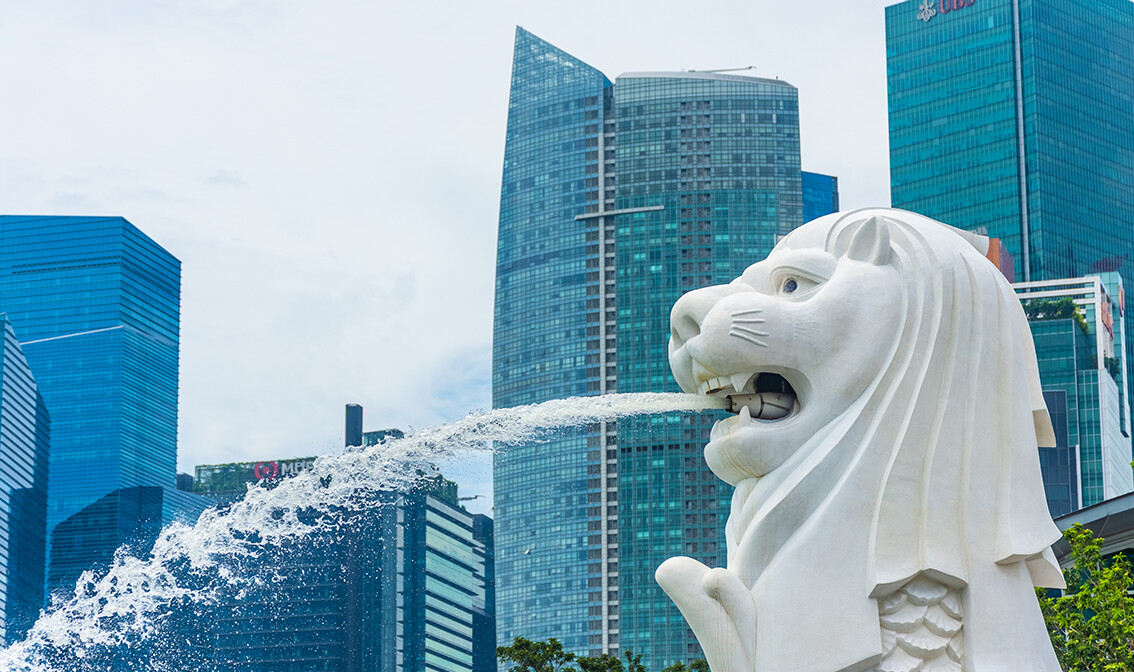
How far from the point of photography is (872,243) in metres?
11.6

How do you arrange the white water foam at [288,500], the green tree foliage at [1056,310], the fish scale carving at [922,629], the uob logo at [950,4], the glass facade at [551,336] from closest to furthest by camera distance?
1. the fish scale carving at [922,629]
2. the white water foam at [288,500]
3. the green tree foliage at [1056,310]
4. the glass facade at [551,336]
5. the uob logo at [950,4]

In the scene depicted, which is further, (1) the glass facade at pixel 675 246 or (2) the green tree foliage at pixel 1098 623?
(1) the glass facade at pixel 675 246

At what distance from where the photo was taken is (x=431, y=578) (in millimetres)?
111312

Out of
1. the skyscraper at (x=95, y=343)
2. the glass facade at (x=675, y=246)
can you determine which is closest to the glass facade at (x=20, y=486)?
the skyscraper at (x=95, y=343)

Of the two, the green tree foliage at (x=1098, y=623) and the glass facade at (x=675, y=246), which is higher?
the glass facade at (x=675, y=246)

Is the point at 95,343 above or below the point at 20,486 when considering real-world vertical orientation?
above

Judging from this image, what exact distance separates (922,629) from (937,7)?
107 meters

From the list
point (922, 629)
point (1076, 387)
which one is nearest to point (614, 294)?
point (1076, 387)

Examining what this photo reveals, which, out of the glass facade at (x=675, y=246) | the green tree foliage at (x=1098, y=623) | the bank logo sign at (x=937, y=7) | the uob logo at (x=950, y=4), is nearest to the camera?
the green tree foliage at (x=1098, y=623)

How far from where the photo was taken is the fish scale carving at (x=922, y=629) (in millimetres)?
11055

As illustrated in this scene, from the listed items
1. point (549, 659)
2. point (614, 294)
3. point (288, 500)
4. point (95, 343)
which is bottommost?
point (288, 500)

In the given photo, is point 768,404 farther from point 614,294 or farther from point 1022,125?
point 1022,125

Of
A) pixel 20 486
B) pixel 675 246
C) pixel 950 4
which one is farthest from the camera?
pixel 20 486

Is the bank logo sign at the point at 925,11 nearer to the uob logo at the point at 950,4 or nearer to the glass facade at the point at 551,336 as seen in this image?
the uob logo at the point at 950,4
